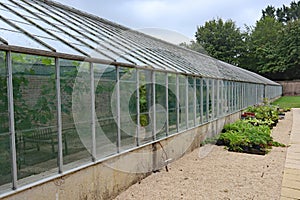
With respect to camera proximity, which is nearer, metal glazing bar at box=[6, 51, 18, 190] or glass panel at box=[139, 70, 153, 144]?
metal glazing bar at box=[6, 51, 18, 190]

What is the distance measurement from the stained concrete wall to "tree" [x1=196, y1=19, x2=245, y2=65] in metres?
6.68

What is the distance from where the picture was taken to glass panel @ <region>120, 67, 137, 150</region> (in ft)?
15.2

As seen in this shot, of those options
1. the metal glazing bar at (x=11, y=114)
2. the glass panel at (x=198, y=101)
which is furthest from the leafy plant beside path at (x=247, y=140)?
the metal glazing bar at (x=11, y=114)

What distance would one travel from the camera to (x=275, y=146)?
7.89 metres

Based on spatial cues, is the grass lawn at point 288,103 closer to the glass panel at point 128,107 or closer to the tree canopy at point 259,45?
the tree canopy at point 259,45

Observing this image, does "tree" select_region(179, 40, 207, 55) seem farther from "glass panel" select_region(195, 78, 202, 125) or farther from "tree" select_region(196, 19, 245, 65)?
"glass panel" select_region(195, 78, 202, 125)

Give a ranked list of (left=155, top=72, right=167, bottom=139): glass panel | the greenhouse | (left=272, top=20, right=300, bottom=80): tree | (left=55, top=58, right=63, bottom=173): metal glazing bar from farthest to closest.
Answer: (left=272, top=20, right=300, bottom=80): tree, (left=155, top=72, right=167, bottom=139): glass panel, (left=55, top=58, right=63, bottom=173): metal glazing bar, the greenhouse

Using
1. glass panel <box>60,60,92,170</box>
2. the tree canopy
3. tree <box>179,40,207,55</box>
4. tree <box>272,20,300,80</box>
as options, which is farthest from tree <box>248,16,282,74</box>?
glass panel <box>60,60,92,170</box>

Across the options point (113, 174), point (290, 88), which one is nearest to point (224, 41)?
point (290, 88)

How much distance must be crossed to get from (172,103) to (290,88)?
3257 centimetres

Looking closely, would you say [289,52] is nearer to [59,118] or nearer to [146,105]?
[146,105]

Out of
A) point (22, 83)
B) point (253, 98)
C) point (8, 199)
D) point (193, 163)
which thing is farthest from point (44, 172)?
point (253, 98)

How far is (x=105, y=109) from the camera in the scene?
4262mm

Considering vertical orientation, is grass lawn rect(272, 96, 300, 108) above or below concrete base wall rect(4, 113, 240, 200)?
above
